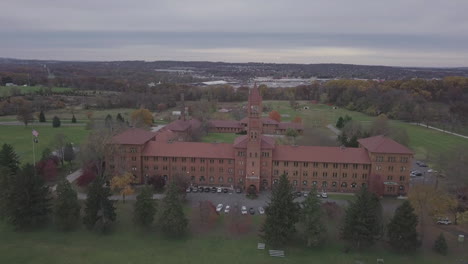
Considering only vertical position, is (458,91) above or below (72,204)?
above

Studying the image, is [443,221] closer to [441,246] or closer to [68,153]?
[441,246]

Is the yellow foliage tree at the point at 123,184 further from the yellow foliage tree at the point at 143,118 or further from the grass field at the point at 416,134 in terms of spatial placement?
the grass field at the point at 416,134

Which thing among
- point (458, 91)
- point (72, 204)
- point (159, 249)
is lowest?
point (159, 249)

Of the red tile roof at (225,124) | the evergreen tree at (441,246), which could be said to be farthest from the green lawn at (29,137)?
the evergreen tree at (441,246)

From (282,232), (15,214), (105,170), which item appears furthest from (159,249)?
(105,170)

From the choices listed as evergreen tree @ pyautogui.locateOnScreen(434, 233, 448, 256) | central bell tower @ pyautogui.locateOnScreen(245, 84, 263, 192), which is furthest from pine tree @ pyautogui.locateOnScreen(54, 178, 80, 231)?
evergreen tree @ pyautogui.locateOnScreen(434, 233, 448, 256)

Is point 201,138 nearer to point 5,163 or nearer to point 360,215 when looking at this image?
point 5,163

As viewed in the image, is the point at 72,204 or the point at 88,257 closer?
the point at 88,257
